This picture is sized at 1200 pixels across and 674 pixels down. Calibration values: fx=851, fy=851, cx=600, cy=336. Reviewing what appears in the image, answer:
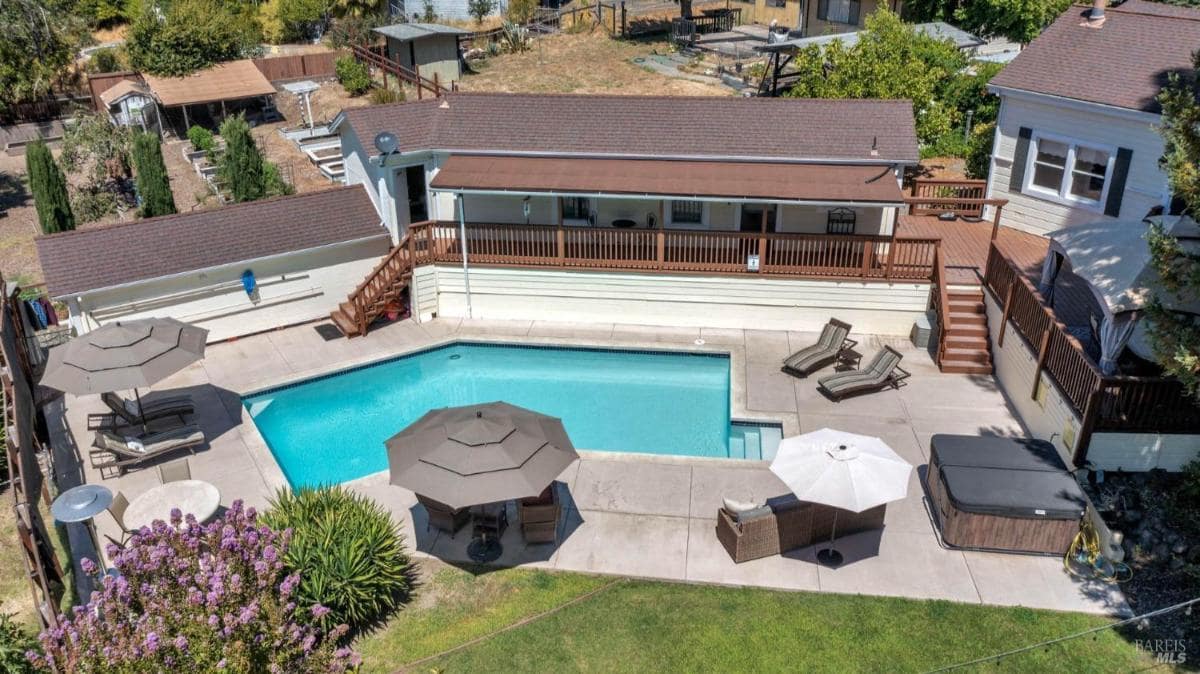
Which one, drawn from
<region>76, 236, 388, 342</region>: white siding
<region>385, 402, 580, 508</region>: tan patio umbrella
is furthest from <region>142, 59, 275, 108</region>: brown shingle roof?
<region>385, 402, 580, 508</region>: tan patio umbrella

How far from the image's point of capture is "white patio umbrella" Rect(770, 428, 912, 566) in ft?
40.3

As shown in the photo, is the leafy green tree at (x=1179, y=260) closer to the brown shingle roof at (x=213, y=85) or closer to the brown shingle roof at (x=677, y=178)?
the brown shingle roof at (x=677, y=178)

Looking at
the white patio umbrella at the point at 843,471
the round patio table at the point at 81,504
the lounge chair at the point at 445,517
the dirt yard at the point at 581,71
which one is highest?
the dirt yard at the point at 581,71

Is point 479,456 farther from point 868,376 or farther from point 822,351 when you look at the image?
point 822,351

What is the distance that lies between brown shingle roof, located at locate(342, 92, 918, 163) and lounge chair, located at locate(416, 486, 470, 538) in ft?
35.8

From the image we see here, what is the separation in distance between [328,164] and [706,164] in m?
15.8

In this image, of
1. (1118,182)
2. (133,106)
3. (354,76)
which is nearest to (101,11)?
(133,106)

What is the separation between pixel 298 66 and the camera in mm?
40031

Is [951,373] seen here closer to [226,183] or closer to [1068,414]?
[1068,414]

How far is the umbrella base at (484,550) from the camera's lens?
44.8ft

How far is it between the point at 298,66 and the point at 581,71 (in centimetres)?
1332

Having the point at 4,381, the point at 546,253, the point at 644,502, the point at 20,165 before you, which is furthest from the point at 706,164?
the point at 20,165

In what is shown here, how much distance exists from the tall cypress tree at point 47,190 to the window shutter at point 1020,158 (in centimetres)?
2577

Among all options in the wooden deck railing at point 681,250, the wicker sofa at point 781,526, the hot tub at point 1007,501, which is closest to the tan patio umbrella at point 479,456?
the wicker sofa at point 781,526
